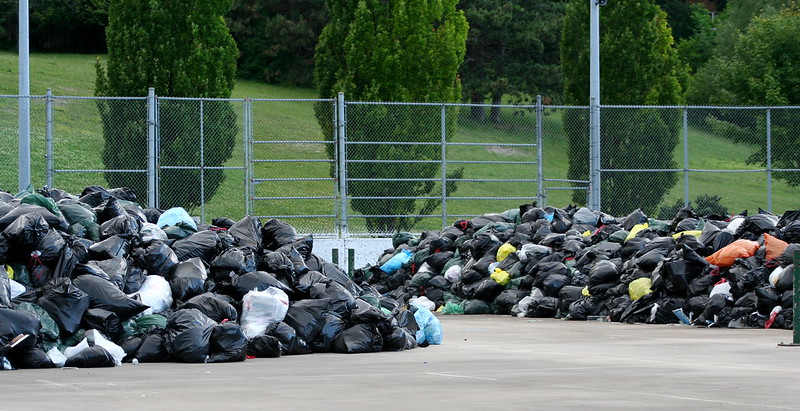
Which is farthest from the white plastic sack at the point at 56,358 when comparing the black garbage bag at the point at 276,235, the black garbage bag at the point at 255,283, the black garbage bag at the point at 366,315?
the black garbage bag at the point at 276,235

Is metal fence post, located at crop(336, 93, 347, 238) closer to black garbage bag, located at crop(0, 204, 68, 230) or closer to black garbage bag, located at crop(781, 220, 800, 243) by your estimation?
black garbage bag, located at crop(781, 220, 800, 243)

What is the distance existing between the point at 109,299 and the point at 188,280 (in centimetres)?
104

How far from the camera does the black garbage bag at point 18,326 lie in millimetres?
10156

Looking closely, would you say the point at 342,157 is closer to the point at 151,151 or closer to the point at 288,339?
the point at 151,151

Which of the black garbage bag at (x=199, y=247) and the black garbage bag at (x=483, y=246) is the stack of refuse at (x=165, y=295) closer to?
the black garbage bag at (x=199, y=247)

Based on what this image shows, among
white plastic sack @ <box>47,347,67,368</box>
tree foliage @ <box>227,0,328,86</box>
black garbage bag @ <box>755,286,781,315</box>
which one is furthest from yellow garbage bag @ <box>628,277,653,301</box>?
tree foliage @ <box>227,0,328,86</box>

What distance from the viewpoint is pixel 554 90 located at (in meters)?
53.7

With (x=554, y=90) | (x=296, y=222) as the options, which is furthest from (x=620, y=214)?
(x=554, y=90)

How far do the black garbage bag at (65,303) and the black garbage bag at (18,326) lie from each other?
326 millimetres

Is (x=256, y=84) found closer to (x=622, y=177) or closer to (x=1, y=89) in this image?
(x=1, y=89)

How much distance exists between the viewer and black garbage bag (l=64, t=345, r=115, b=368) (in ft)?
34.1

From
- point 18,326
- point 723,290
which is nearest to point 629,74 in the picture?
point 723,290

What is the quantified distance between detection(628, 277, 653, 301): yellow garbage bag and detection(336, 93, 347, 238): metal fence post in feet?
20.7

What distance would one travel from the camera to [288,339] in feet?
37.8
